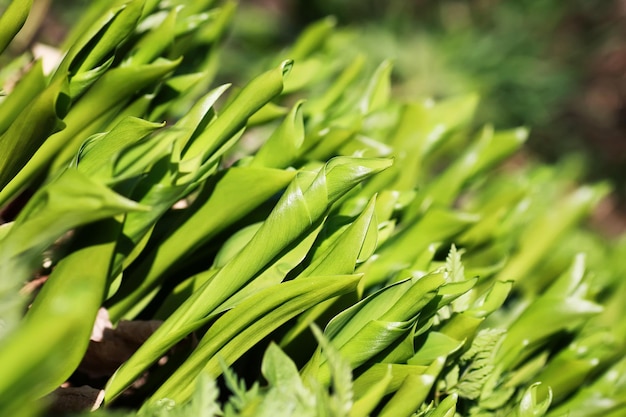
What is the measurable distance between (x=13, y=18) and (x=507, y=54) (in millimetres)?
2507

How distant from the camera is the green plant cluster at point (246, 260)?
45 cm

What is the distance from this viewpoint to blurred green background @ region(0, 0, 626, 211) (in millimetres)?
2613

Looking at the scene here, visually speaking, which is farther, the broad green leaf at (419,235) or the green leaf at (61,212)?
the broad green leaf at (419,235)

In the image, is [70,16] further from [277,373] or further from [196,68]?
[277,373]

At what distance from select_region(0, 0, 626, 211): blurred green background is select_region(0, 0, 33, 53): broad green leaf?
6.25ft

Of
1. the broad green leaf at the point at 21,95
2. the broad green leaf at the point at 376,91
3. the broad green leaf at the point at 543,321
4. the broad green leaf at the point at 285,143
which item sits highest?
the broad green leaf at the point at 21,95

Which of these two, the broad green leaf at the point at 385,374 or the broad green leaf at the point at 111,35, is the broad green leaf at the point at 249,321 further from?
the broad green leaf at the point at 111,35

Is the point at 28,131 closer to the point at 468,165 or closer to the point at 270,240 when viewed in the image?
the point at 270,240

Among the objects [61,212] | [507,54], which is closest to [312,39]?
[61,212]

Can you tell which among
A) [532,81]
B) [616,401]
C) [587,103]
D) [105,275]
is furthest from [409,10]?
[105,275]

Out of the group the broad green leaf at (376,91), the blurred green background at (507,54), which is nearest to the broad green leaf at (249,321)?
the broad green leaf at (376,91)

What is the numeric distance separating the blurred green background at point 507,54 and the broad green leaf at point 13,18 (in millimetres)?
1906

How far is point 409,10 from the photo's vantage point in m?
2.94

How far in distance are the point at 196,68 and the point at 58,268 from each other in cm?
39
